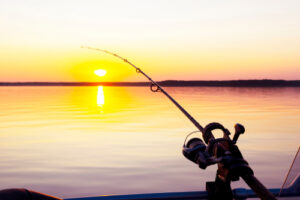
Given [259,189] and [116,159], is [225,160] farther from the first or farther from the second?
[116,159]

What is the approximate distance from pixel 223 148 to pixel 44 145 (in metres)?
11.3

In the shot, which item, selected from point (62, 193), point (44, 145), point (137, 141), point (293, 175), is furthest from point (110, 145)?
point (293, 175)

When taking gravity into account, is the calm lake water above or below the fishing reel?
below

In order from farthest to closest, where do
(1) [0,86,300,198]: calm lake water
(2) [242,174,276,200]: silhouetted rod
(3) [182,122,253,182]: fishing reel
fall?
(1) [0,86,300,198]: calm lake water < (3) [182,122,253,182]: fishing reel < (2) [242,174,276,200]: silhouetted rod

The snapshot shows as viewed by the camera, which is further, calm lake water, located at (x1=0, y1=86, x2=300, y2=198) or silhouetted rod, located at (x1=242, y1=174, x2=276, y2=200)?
calm lake water, located at (x1=0, y1=86, x2=300, y2=198)

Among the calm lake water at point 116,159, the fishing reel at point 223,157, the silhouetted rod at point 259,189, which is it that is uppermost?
the fishing reel at point 223,157

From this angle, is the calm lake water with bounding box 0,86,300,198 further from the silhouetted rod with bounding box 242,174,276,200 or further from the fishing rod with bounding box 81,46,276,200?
the silhouetted rod with bounding box 242,174,276,200

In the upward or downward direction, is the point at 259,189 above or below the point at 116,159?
above

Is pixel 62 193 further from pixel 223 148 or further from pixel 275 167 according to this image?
pixel 223 148

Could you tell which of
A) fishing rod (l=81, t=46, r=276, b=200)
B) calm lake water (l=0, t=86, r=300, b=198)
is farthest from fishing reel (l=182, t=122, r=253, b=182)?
calm lake water (l=0, t=86, r=300, b=198)

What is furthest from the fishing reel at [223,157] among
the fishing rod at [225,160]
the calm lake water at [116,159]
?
the calm lake water at [116,159]

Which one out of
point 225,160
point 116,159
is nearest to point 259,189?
point 225,160

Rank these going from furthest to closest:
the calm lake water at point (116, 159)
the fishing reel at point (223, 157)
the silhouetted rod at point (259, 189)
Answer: the calm lake water at point (116, 159) < the fishing reel at point (223, 157) < the silhouetted rod at point (259, 189)

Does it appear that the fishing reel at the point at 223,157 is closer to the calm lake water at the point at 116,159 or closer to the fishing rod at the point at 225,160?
the fishing rod at the point at 225,160
